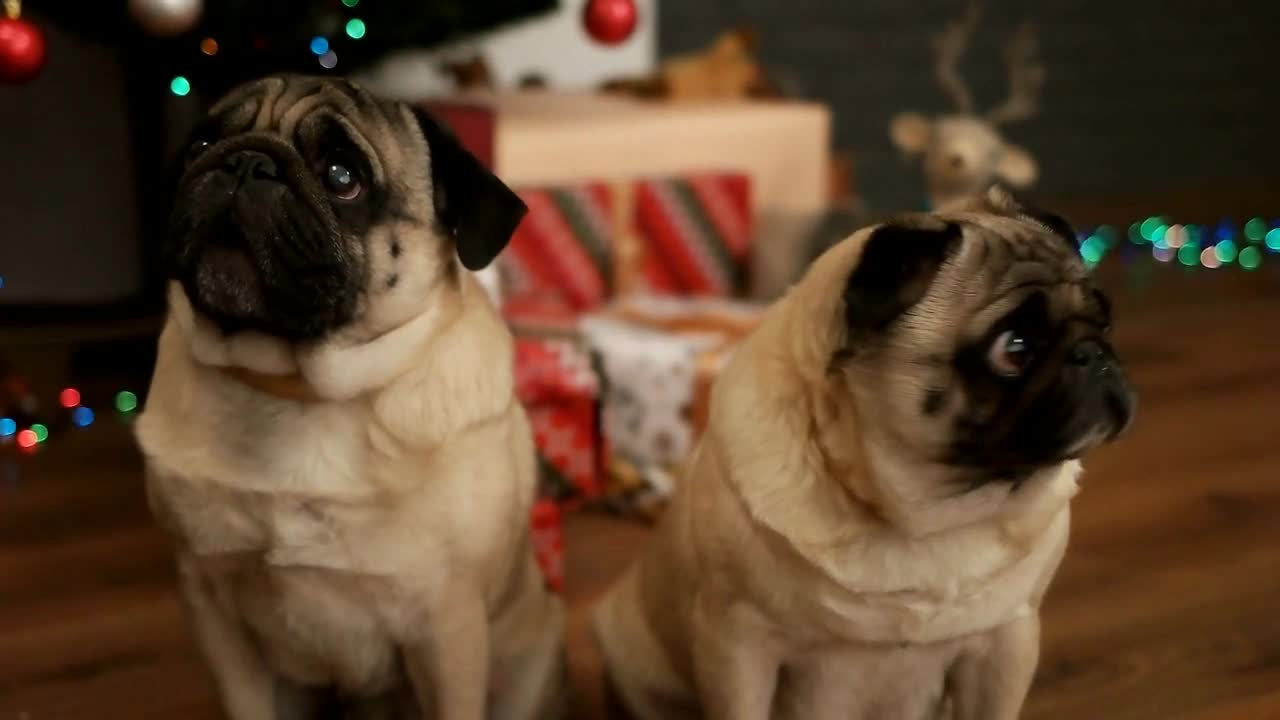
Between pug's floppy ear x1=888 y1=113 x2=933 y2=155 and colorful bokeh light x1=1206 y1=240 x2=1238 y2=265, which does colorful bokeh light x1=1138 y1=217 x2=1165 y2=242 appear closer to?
colorful bokeh light x1=1206 y1=240 x2=1238 y2=265

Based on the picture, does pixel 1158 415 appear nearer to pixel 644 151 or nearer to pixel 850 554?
pixel 644 151

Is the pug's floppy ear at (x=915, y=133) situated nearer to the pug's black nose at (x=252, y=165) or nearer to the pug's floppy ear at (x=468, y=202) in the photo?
the pug's floppy ear at (x=468, y=202)

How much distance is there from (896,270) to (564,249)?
1.96 m

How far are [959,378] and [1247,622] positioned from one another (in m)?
1.24

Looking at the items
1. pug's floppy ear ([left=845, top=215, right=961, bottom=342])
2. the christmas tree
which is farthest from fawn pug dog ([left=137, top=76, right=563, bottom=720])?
the christmas tree

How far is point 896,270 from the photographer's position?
1285 millimetres

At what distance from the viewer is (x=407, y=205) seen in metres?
1.42

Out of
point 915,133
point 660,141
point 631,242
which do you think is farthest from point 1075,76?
Answer: point 631,242

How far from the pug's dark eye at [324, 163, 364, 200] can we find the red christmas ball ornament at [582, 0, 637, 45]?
1096mm

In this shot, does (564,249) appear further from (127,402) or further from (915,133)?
(127,402)

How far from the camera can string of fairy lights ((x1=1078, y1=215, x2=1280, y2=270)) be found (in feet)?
16.2

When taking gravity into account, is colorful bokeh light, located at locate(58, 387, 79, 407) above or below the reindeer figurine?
below

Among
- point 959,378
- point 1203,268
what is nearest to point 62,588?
point 959,378

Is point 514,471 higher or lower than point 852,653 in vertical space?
higher
